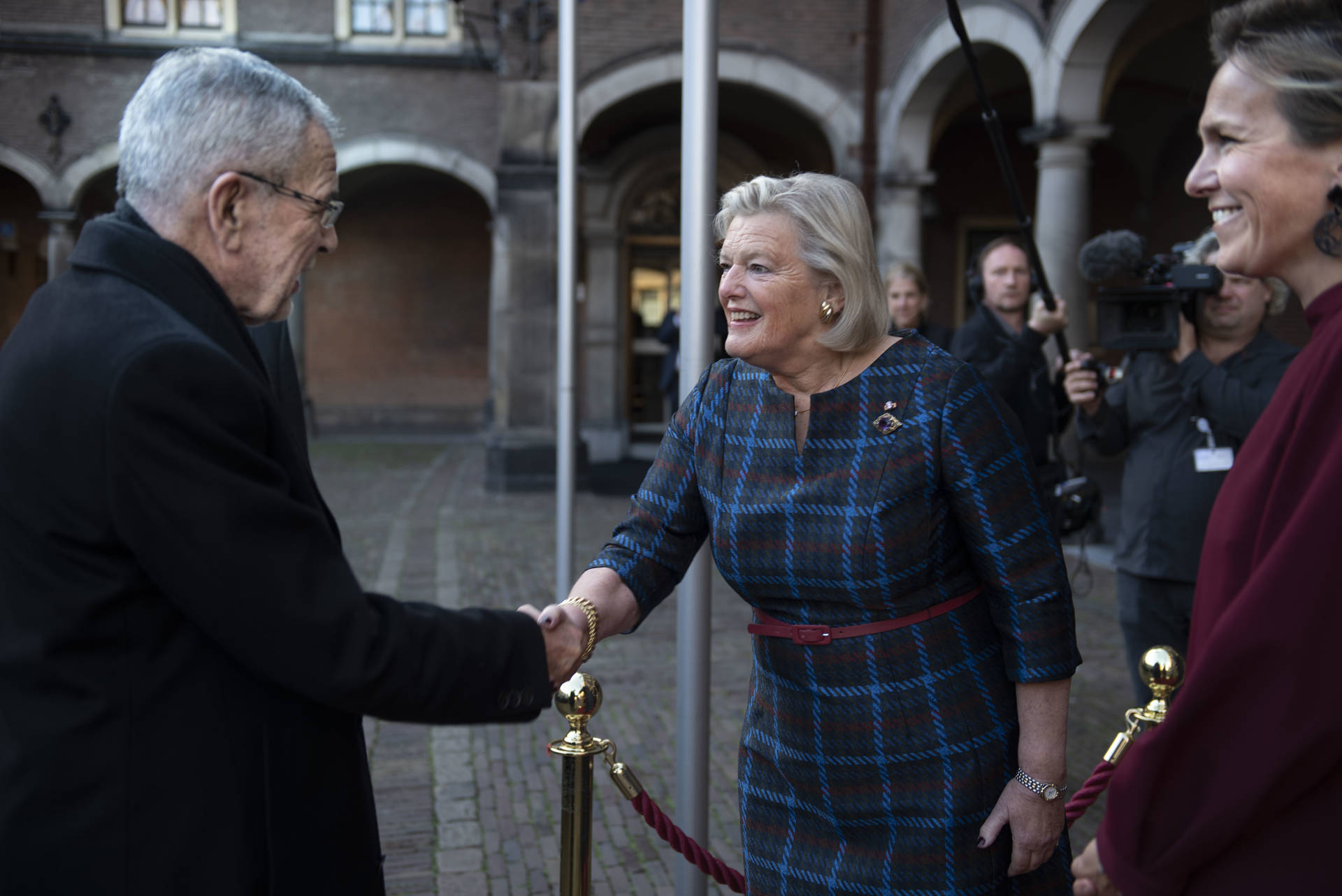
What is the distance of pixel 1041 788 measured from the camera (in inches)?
77.7

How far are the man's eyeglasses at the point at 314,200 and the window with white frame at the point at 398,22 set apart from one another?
16.7 metres

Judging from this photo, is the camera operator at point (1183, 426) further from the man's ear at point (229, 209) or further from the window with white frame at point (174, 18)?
the window with white frame at point (174, 18)

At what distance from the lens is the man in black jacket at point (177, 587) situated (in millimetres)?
1380

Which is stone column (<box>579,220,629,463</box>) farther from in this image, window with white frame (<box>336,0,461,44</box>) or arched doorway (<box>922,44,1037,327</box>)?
arched doorway (<box>922,44,1037,327</box>)

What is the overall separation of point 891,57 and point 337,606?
1218cm

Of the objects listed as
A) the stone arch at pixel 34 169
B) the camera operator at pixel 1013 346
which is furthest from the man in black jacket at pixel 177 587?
the stone arch at pixel 34 169

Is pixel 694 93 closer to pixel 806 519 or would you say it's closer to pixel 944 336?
pixel 806 519

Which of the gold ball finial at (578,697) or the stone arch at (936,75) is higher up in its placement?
the stone arch at (936,75)

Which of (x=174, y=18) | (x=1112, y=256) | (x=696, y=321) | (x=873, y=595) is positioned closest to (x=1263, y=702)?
(x=873, y=595)

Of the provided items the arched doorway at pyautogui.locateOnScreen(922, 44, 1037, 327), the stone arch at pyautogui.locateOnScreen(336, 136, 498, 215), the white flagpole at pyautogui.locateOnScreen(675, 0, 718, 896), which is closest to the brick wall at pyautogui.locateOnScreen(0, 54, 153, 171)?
the stone arch at pyautogui.locateOnScreen(336, 136, 498, 215)

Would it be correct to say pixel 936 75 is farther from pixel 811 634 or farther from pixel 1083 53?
pixel 811 634

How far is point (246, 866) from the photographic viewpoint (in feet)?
4.91

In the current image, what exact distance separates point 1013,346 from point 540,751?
8.25 feet

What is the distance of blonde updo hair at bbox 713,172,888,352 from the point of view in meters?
2.08
